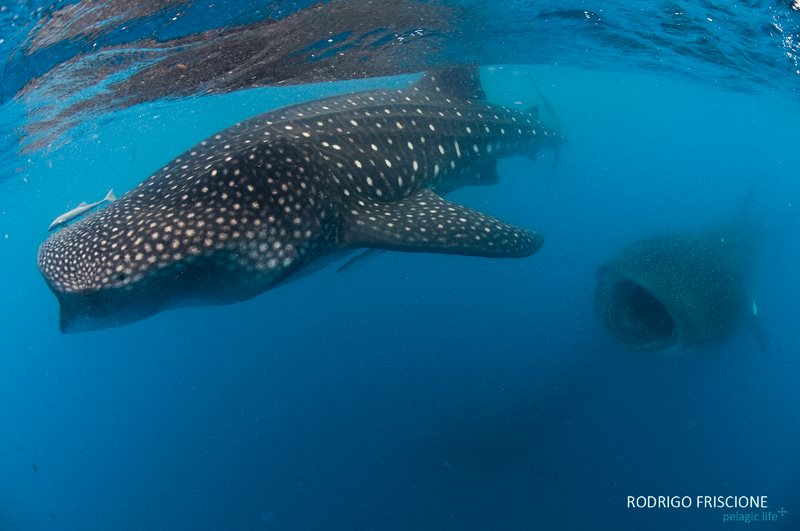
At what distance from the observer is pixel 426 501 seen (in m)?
8.40

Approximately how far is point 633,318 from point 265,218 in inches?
321

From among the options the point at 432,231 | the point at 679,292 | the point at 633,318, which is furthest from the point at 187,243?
the point at 633,318

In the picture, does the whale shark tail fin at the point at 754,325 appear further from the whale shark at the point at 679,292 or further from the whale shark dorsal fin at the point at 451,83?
the whale shark dorsal fin at the point at 451,83

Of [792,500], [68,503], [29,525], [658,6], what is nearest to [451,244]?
[792,500]

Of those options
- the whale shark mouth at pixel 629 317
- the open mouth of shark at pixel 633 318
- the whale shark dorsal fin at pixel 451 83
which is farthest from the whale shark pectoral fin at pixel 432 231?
the whale shark dorsal fin at pixel 451 83

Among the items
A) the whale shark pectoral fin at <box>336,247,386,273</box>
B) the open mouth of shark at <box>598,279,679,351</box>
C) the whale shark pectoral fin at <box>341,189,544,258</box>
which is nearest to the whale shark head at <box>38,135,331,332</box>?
the whale shark pectoral fin at <box>341,189,544,258</box>

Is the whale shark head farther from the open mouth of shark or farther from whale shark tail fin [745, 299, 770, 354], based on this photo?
whale shark tail fin [745, 299, 770, 354]

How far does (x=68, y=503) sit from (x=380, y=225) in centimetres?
1360

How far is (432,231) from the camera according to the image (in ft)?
18.8

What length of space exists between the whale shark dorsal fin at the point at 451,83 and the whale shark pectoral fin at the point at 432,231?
4.29m

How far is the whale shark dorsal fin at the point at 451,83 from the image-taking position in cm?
995

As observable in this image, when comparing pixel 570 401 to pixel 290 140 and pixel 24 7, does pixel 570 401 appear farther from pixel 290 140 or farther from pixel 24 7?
pixel 24 7

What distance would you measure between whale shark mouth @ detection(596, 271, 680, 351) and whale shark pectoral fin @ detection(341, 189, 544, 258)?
3636 mm

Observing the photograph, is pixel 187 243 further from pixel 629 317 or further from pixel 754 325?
pixel 754 325
